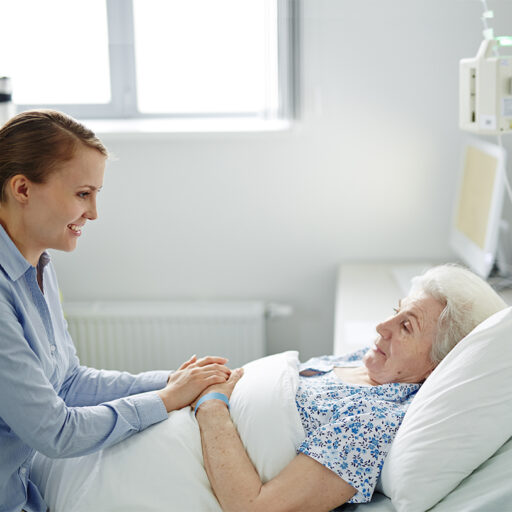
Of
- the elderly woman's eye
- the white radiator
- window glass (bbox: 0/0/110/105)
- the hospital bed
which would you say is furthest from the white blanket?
window glass (bbox: 0/0/110/105)

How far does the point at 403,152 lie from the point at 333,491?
5.39 ft

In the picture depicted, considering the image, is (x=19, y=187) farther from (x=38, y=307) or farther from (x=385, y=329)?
(x=385, y=329)

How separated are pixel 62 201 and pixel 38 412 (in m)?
0.39

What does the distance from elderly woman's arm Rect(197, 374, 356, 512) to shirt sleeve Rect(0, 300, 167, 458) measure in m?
0.21

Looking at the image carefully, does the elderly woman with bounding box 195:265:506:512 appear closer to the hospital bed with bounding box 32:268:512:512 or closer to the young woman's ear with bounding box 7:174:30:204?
the hospital bed with bounding box 32:268:512:512

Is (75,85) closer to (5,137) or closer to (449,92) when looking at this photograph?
(449,92)

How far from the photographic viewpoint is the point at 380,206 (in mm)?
2631

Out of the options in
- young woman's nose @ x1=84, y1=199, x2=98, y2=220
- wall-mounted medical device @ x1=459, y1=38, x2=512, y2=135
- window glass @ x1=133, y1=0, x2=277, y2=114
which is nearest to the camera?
young woman's nose @ x1=84, y1=199, x2=98, y2=220

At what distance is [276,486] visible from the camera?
47.0 inches

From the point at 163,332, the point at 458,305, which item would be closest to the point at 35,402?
the point at 458,305

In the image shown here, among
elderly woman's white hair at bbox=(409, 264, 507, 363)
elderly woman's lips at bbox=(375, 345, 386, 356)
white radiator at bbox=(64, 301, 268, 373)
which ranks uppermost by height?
elderly woman's white hair at bbox=(409, 264, 507, 363)

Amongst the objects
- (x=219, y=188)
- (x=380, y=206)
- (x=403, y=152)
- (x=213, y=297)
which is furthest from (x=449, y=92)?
(x=213, y=297)

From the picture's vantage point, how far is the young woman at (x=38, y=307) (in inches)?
45.4

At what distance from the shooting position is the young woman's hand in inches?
55.1
